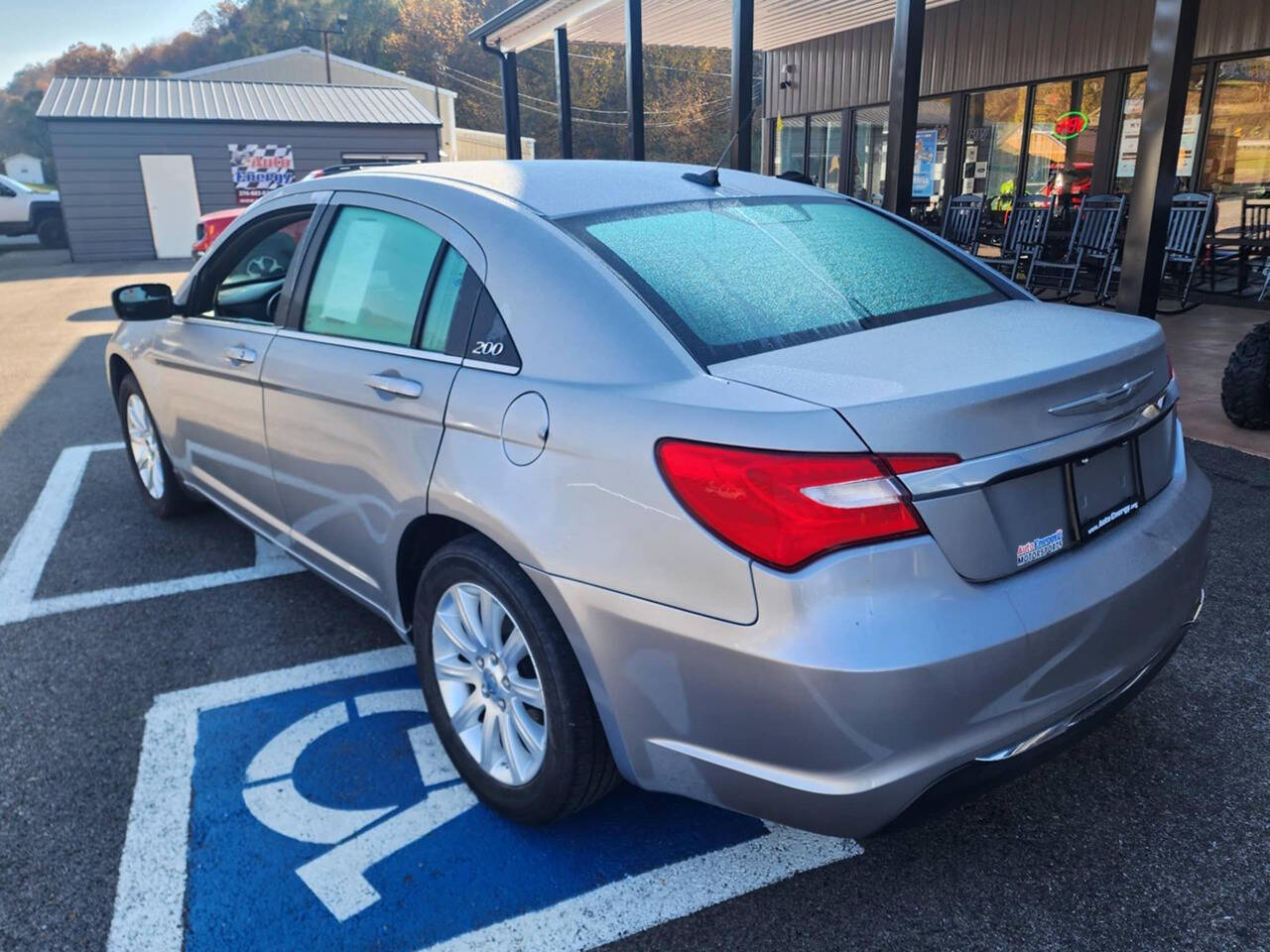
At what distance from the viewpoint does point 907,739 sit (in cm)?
171


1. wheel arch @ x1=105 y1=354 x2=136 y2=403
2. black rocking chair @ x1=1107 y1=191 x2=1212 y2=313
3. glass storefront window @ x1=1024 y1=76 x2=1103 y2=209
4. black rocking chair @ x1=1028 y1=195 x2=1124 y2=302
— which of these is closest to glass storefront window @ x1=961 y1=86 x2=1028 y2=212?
glass storefront window @ x1=1024 y1=76 x2=1103 y2=209

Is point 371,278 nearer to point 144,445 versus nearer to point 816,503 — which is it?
point 816,503

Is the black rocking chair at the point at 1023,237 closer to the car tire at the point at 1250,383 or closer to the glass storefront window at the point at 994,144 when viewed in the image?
the glass storefront window at the point at 994,144

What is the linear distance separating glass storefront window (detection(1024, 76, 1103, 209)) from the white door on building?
19.6 metres

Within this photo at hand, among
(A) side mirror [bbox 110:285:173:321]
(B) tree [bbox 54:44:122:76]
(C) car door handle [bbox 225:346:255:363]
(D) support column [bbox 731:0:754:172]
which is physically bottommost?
(C) car door handle [bbox 225:346:255:363]

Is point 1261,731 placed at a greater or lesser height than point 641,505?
lesser

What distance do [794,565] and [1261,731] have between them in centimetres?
185

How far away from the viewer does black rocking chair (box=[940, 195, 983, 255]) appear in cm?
1246

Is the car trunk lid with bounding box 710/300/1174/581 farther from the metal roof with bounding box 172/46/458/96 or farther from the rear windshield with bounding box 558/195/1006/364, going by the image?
the metal roof with bounding box 172/46/458/96

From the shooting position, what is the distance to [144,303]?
12.6 ft

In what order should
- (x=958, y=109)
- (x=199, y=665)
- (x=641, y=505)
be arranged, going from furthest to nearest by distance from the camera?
(x=958, y=109) < (x=199, y=665) < (x=641, y=505)

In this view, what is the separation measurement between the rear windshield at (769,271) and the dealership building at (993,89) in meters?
3.95

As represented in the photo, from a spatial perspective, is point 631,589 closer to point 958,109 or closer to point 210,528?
point 210,528

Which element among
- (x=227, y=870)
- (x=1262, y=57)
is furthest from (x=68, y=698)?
(x=1262, y=57)
